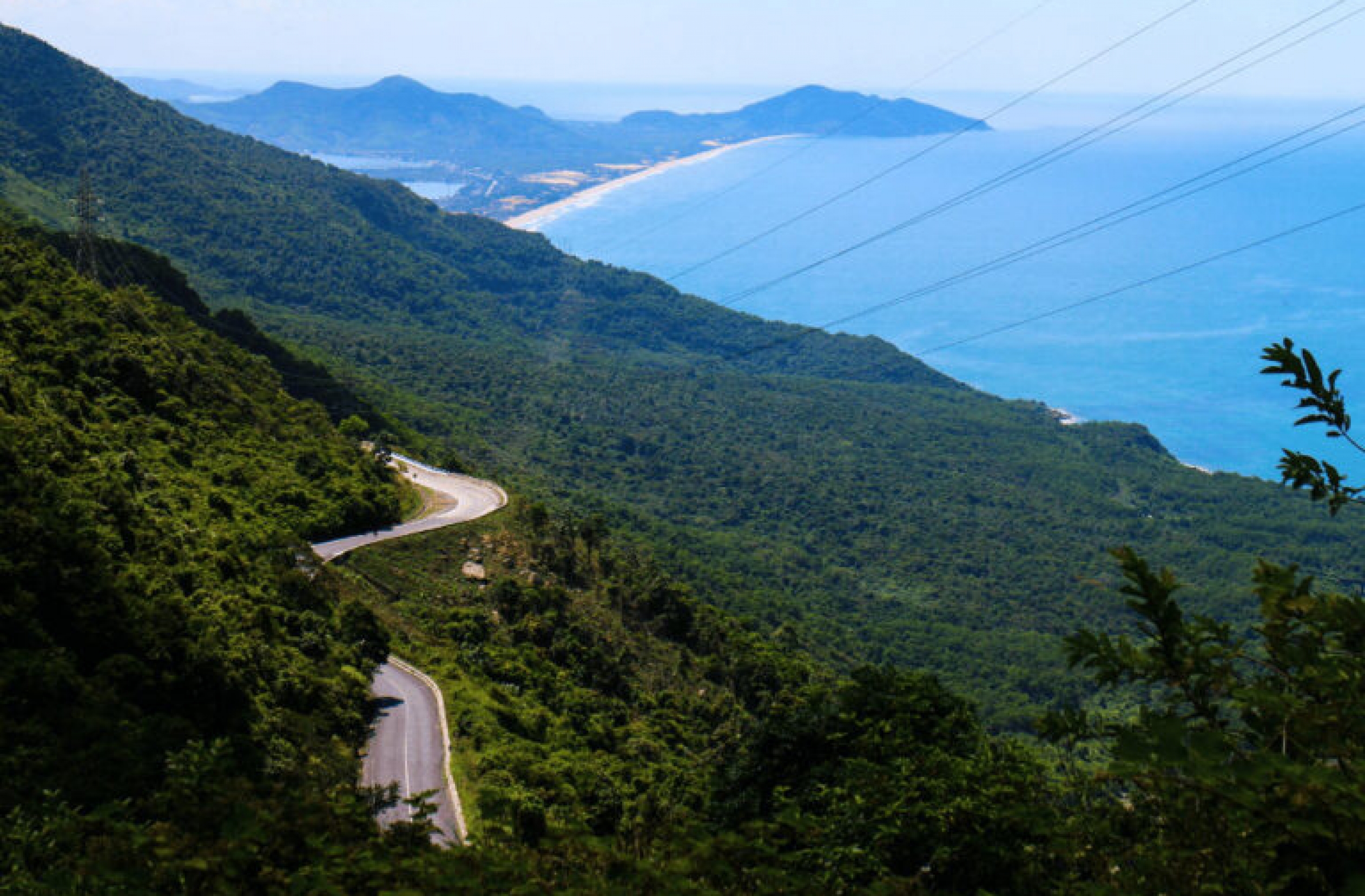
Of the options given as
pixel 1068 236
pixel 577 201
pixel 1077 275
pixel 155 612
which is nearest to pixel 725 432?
pixel 155 612

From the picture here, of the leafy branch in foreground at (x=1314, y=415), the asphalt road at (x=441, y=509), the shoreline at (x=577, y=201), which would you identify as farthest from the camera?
the shoreline at (x=577, y=201)

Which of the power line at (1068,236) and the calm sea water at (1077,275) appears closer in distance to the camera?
the calm sea water at (1077,275)

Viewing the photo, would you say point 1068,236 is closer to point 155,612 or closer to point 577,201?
point 577,201

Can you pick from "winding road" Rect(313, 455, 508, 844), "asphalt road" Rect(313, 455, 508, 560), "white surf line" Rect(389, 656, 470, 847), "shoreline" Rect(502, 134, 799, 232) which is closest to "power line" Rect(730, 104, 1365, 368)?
"asphalt road" Rect(313, 455, 508, 560)

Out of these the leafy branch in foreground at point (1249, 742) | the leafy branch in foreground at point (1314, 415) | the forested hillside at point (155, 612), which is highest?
the leafy branch in foreground at point (1314, 415)

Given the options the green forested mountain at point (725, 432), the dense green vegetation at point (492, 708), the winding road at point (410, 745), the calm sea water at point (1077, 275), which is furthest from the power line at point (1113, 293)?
the winding road at point (410, 745)

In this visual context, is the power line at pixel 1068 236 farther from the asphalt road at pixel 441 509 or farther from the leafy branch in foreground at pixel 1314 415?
the leafy branch in foreground at pixel 1314 415
